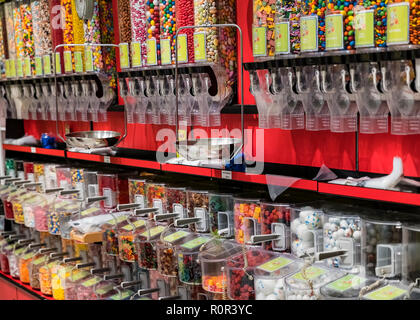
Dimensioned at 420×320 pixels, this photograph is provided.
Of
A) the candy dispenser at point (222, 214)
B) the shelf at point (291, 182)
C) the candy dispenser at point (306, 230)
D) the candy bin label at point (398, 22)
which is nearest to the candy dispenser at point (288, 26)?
the candy bin label at point (398, 22)

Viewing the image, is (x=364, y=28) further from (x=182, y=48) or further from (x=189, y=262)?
(x=189, y=262)

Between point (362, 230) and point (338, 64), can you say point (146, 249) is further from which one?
point (338, 64)

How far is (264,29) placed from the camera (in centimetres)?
233

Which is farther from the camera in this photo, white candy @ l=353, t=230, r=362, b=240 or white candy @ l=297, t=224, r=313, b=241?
white candy @ l=297, t=224, r=313, b=241

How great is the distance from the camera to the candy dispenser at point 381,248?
1.99m

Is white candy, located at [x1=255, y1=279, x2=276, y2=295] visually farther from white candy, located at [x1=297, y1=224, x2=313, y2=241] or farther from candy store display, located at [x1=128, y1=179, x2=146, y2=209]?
candy store display, located at [x1=128, y1=179, x2=146, y2=209]

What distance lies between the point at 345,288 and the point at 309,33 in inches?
37.7

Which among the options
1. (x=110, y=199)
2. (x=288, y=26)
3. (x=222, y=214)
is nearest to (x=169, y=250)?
(x=222, y=214)

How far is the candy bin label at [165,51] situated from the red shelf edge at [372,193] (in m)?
1.09

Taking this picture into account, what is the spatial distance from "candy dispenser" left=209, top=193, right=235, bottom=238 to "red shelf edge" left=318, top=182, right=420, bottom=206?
1.91 feet

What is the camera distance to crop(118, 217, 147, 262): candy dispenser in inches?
118

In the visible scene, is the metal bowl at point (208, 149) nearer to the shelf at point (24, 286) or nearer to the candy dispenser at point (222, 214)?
the candy dispenser at point (222, 214)

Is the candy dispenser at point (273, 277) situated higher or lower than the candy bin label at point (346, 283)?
lower

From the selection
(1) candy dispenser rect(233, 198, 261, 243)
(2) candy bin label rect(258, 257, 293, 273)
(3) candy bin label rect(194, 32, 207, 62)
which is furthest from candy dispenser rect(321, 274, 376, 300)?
(3) candy bin label rect(194, 32, 207, 62)
